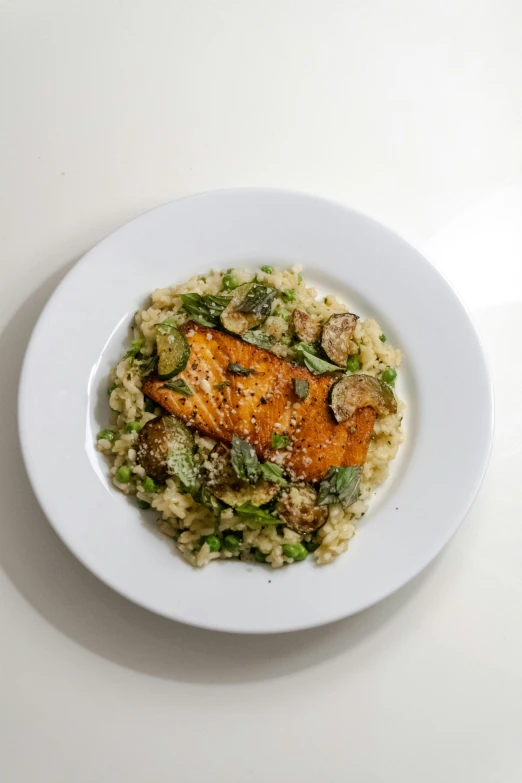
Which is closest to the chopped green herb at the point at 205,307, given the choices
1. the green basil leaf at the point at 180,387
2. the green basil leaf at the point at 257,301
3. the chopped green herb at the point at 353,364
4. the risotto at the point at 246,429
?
the risotto at the point at 246,429

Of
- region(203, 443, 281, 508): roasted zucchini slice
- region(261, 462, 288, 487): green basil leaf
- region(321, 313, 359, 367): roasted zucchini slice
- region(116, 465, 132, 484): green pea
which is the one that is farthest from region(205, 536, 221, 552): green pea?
region(321, 313, 359, 367): roasted zucchini slice

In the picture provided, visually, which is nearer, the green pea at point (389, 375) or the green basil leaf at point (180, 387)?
the green basil leaf at point (180, 387)

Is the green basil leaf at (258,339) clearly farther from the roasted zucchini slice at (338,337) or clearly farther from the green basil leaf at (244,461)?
the green basil leaf at (244,461)

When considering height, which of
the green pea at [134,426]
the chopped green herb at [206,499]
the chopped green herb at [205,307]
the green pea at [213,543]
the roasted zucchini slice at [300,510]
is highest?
the chopped green herb at [205,307]

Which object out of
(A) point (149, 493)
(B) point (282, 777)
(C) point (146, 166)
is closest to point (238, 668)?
(B) point (282, 777)

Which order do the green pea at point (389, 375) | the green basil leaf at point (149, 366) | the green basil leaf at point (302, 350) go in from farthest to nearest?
the green pea at point (389, 375) → the green basil leaf at point (302, 350) → the green basil leaf at point (149, 366)

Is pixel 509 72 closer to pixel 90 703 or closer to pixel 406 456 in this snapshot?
pixel 406 456

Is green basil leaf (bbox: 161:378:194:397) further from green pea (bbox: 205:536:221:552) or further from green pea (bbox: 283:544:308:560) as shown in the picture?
green pea (bbox: 283:544:308:560)
